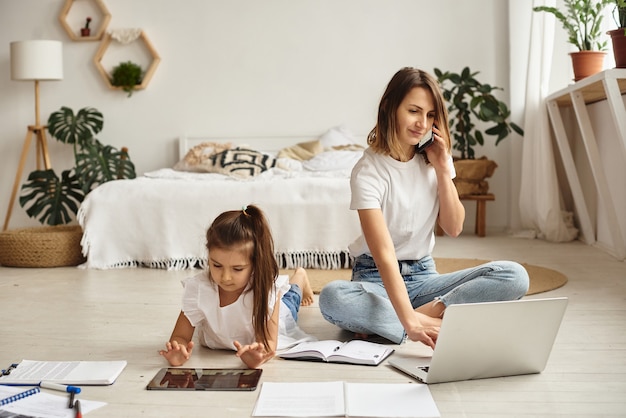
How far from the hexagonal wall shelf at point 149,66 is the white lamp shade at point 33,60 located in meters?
0.36

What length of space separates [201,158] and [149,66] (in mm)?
1069

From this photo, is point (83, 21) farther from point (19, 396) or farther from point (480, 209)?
point (19, 396)

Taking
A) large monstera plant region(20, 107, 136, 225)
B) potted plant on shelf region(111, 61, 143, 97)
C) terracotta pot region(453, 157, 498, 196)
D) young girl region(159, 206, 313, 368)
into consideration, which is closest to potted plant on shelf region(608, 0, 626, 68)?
terracotta pot region(453, 157, 498, 196)

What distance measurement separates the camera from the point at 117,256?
387 centimetres

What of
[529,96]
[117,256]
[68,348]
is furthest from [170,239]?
[529,96]

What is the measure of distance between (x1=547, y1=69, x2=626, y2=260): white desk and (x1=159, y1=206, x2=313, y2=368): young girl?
1.85 metres

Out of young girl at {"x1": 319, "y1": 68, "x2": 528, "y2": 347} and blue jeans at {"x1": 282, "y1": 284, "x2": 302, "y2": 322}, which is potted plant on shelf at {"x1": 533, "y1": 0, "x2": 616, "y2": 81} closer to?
young girl at {"x1": 319, "y1": 68, "x2": 528, "y2": 347}

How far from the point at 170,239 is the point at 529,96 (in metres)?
2.36

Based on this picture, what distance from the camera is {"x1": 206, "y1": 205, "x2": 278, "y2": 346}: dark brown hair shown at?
6.57 feet

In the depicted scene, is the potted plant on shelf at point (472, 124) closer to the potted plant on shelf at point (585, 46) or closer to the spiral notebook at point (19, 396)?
the potted plant on shelf at point (585, 46)

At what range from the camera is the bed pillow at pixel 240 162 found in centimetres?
432

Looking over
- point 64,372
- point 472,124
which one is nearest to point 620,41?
point 472,124

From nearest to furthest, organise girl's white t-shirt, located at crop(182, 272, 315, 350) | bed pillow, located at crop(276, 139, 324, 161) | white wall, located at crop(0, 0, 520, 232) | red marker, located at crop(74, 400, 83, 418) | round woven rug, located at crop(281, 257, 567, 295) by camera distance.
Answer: red marker, located at crop(74, 400, 83, 418) < girl's white t-shirt, located at crop(182, 272, 315, 350) < round woven rug, located at crop(281, 257, 567, 295) < bed pillow, located at crop(276, 139, 324, 161) < white wall, located at crop(0, 0, 520, 232)

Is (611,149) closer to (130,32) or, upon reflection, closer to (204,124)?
(204,124)
